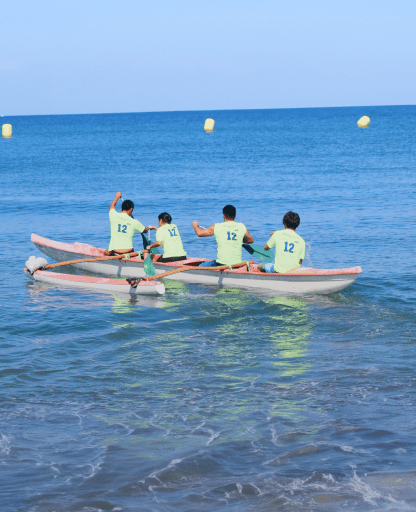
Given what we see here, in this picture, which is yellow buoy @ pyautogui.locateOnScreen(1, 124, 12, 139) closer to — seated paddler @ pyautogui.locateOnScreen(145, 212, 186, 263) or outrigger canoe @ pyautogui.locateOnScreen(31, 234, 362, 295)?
outrigger canoe @ pyautogui.locateOnScreen(31, 234, 362, 295)

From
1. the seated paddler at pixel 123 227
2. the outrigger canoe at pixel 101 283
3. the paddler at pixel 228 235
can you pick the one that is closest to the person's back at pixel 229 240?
the paddler at pixel 228 235

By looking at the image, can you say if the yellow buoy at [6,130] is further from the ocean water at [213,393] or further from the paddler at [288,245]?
the paddler at [288,245]

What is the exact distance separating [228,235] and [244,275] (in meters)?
0.97

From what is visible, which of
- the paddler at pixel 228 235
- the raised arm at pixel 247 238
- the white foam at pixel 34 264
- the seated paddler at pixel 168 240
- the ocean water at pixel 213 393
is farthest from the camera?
the white foam at pixel 34 264

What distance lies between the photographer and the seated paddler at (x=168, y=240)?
45.6ft

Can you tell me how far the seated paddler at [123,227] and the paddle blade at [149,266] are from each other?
0.73m

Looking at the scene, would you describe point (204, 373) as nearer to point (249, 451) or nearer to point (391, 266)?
point (249, 451)

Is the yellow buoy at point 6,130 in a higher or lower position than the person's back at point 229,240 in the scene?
higher

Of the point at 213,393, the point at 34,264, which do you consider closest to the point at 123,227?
the point at 34,264

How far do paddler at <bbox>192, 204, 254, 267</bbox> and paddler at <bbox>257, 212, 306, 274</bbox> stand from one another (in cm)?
81

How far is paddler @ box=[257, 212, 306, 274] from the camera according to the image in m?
12.3

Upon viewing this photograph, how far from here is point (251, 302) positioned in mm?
12812

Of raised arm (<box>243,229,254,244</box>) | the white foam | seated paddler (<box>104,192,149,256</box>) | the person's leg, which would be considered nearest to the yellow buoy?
the white foam

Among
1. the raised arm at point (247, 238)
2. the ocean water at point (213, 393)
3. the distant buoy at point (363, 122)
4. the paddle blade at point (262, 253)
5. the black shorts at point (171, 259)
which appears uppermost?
the distant buoy at point (363, 122)
